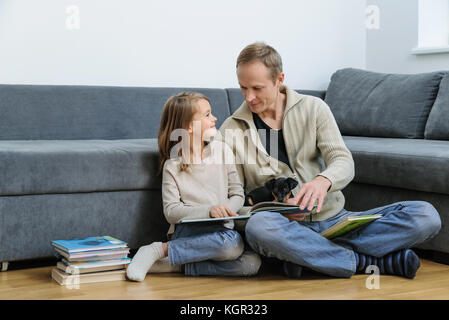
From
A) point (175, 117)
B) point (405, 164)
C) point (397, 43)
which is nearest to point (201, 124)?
point (175, 117)

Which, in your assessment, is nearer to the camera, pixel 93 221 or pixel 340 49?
pixel 93 221

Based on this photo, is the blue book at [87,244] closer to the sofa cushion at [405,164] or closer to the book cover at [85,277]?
the book cover at [85,277]

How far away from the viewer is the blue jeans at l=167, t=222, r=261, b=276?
76.5 inches

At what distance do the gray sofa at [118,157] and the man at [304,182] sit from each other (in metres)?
0.28

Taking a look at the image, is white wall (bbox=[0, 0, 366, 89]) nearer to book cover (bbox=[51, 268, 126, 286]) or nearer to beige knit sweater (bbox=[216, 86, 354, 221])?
beige knit sweater (bbox=[216, 86, 354, 221])

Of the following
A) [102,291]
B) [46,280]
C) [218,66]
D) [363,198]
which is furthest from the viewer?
[218,66]

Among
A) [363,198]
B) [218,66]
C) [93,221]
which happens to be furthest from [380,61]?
[93,221]

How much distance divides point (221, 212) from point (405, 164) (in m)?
0.75

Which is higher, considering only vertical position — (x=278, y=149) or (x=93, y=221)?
(x=278, y=149)

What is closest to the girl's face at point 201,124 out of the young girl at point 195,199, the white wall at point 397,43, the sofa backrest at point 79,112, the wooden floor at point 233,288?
the young girl at point 195,199

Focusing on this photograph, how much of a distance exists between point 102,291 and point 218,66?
1.85 m

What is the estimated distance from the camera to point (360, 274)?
77.8 inches
